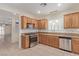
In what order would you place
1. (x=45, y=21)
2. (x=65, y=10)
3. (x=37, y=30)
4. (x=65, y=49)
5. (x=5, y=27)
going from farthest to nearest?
(x=5, y=27) < (x=37, y=30) < (x=45, y=21) < (x=65, y=10) < (x=65, y=49)

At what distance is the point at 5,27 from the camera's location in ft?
40.0

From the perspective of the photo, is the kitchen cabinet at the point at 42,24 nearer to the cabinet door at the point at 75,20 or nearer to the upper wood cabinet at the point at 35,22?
the upper wood cabinet at the point at 35,22

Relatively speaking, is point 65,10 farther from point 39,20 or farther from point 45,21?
point 39,20

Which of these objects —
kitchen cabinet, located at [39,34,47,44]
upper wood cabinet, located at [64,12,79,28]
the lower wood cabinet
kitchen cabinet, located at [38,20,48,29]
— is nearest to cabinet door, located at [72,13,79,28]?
upper wood cabinet, located at [64,12,79,28]

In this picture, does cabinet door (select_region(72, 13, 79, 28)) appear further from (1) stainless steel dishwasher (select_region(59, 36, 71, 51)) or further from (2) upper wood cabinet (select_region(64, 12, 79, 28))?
(1) stainless steel dishwasher (select_region(59, 36, 71, 51))

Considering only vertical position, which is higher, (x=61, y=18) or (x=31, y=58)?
(x=61, y=18)

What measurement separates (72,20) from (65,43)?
3.79 feet

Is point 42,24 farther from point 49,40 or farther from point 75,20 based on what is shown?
point 75,20

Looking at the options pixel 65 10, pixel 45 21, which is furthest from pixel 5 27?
pixel 65 10

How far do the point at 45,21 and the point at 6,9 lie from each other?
2.90 m

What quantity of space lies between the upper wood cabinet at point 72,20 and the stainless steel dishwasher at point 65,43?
2.29 feet

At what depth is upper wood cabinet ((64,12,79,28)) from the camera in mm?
4133

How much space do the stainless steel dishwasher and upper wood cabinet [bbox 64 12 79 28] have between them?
27.4 inches

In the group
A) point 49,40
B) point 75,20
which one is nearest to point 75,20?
point 75,20
